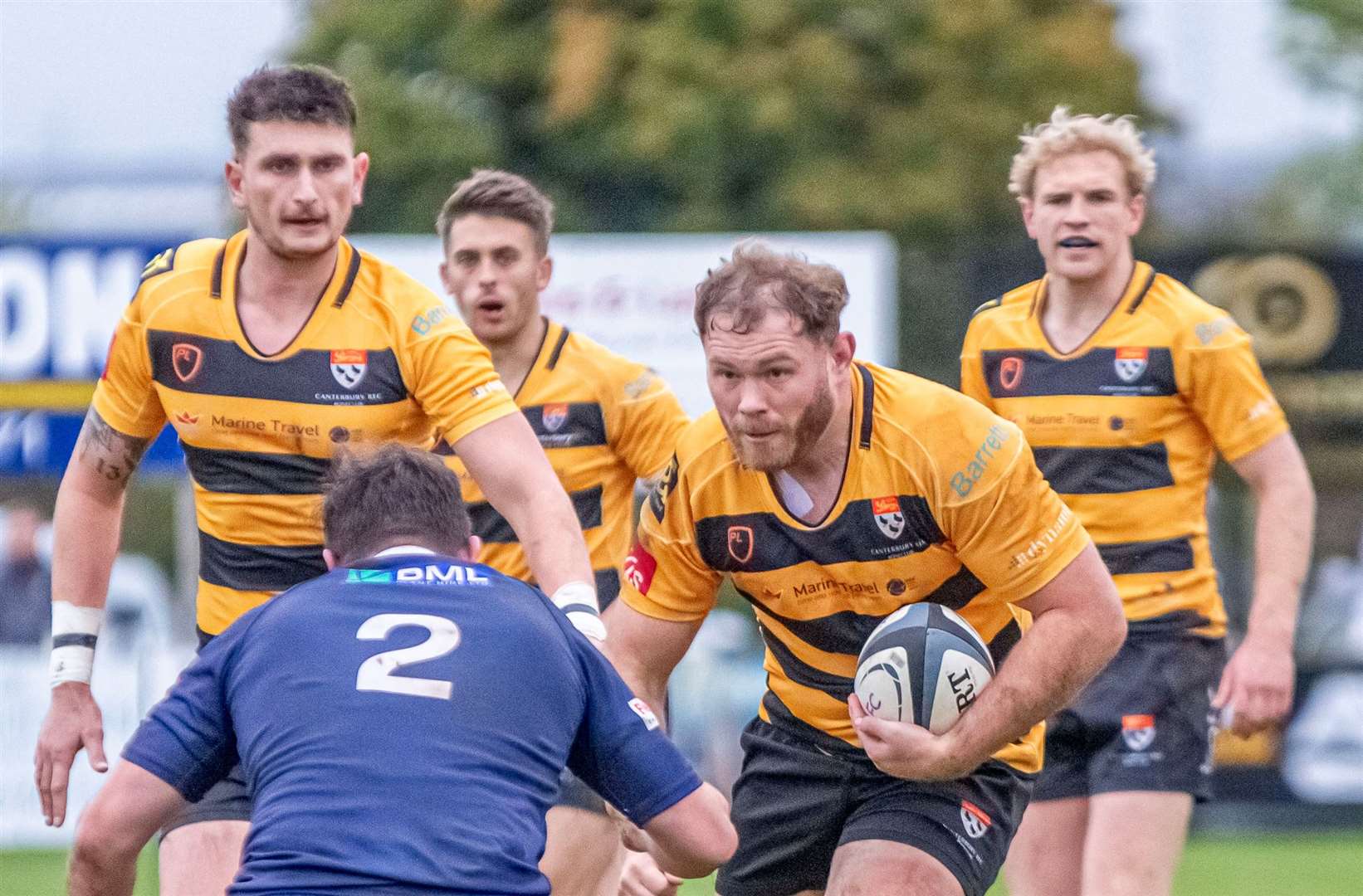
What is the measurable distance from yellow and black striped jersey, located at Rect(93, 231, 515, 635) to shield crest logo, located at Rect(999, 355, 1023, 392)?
1.78 m

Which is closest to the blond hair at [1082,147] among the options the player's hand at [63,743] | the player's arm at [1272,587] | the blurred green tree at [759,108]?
the player's arm at [1272,587]

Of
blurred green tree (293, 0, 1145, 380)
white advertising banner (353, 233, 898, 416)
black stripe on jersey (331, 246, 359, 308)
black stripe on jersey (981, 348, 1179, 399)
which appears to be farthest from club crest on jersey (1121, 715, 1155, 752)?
blurred green tree (293, 0, 1145, 380)

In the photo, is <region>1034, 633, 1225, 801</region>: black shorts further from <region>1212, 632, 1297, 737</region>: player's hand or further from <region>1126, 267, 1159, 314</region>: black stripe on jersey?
<region>1126, 267, 1159, 314</region>: black stripe on jersey

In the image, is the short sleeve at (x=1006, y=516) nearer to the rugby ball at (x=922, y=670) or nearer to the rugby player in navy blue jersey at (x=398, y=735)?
the rugby ball at (x=922, y=670)

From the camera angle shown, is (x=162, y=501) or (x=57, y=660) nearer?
(x=57, y=660)

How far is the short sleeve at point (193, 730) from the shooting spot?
12.9 feet

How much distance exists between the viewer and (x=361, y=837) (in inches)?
148

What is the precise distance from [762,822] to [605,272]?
873cm

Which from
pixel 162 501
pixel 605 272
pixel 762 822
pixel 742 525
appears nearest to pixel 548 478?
pixel 742 525

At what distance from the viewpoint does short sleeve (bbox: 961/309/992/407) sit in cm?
637

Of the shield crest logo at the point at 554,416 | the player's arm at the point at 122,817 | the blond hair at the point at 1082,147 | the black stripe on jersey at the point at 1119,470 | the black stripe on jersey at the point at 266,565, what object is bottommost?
the player's arm at the point at 122,817

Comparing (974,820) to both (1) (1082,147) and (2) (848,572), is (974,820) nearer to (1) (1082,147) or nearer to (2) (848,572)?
(2) (848,572)

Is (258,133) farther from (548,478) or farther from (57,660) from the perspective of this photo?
(57,660)

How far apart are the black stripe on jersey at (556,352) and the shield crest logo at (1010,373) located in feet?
4.57
